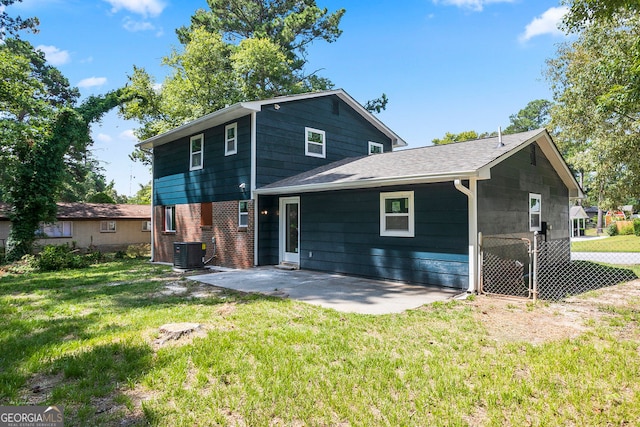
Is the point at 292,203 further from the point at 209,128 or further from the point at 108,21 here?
the point at 108,21

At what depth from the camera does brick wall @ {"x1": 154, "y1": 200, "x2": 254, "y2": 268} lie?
11844 millimetres

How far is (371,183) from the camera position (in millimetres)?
8570

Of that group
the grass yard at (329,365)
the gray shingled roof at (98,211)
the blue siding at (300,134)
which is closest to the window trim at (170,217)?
the blue siding at (300,134)

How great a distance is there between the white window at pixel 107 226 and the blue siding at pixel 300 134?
1509 cm

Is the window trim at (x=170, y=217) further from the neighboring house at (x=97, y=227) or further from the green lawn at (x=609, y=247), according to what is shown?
the green lawn at (x=609, y=247)

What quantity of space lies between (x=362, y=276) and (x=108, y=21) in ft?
43.5

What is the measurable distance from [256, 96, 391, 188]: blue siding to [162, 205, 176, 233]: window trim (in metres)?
6.05

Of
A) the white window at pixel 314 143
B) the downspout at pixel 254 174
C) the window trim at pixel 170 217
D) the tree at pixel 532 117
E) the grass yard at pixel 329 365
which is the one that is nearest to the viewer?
the grass yard at pixel 329 365

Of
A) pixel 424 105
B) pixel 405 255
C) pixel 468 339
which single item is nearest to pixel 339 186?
pixel 405 255

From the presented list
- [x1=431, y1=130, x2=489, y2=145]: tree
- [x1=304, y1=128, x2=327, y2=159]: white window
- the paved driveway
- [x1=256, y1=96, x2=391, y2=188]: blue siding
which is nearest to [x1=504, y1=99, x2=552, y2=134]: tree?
[x1=431, y1=130, x2=489, y2=145]: tree

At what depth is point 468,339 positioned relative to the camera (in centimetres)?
454

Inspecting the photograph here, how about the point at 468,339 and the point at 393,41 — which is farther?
the point at 393,41

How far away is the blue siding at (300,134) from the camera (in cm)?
1180

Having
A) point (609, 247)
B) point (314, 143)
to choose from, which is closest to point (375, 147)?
point (314, 143)
